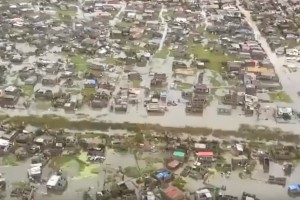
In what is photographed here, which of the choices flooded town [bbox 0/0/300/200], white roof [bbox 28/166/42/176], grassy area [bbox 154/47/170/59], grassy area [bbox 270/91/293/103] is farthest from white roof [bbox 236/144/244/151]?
grassy area [bbox 154/47/170/59]

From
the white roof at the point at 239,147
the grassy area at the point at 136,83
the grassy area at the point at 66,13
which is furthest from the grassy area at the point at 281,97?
the grassy area at the point at 66,13

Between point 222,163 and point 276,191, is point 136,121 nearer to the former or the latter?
point 222,163

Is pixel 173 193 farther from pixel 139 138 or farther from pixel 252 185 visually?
pixel 139 138

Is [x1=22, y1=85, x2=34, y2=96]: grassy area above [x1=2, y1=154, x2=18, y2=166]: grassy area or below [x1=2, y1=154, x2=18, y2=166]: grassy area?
above

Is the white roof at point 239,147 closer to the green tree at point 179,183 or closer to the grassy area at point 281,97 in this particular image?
the green tree at point 179,183

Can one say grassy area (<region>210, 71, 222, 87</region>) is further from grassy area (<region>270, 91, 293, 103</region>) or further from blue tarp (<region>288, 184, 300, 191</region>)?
blue tarp (<region>288, 184, 300, 191</region>)

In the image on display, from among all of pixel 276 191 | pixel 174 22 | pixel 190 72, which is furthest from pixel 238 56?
pixel 276 191

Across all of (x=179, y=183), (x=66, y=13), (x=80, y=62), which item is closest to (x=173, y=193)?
(x=179, y=183)
